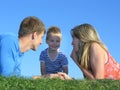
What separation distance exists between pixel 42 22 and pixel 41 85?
112 inches

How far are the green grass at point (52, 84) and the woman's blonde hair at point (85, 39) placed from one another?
184cm

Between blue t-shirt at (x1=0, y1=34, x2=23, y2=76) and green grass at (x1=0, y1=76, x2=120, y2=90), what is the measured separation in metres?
1.57

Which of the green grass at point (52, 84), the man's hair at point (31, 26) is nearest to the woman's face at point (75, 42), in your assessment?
the man's hair at point (31, 26)

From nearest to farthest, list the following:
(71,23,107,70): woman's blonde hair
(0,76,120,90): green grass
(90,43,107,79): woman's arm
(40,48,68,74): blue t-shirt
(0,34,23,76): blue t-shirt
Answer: (0,76,120,90): green grass → (0,34,23,76): blue t-shirt → (90,43,107,79): woman's arm → (71,23,107,70): woman's blonde hair → (40,48,68,74): blue t-shirt

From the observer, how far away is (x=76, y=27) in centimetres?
948

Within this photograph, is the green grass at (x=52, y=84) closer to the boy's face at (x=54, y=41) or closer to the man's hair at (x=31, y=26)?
the man's hair at (x=31, y=26)

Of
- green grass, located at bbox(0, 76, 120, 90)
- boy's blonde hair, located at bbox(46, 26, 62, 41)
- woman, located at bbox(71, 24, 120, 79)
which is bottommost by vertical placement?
green grass, located at bbox(0, 76, 120, 90)

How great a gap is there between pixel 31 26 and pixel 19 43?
45cm

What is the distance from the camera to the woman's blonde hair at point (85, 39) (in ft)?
30.0

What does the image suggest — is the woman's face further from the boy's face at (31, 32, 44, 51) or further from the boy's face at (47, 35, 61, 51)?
the boy's face at (47, 35, 61, 51)

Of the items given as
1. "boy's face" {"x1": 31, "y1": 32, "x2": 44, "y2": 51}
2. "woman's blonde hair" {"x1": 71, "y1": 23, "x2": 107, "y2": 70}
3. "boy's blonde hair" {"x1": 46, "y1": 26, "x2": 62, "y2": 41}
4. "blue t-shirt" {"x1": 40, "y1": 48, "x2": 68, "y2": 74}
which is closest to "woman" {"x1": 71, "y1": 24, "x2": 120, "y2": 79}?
"woman's blonde hair" {"x1": 71, "y1": 23, "x2": 107, "y2": 70}

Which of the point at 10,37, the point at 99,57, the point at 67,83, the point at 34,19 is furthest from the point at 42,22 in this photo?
the point at 67,83

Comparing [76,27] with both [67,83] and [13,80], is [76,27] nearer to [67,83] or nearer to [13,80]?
[67,83]

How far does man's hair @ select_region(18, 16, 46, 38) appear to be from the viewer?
861 cm
